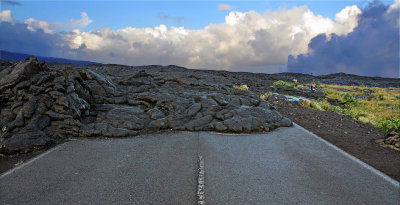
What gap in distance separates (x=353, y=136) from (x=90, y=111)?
10.6 m

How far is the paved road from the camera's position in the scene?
172 inches

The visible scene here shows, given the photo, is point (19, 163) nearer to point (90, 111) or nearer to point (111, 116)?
point (111, 116)

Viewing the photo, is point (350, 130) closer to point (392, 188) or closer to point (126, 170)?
point (392, 188)

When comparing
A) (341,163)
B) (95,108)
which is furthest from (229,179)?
(95,108)

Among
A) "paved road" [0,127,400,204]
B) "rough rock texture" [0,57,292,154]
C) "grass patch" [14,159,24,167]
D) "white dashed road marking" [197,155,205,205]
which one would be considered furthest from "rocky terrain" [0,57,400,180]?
"white dashed road marking" [197,155,205,205]

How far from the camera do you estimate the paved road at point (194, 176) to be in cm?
438

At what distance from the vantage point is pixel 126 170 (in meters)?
5.57

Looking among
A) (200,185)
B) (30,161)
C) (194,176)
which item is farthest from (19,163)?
(200,185)

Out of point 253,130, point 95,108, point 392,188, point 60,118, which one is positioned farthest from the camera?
point 95,108

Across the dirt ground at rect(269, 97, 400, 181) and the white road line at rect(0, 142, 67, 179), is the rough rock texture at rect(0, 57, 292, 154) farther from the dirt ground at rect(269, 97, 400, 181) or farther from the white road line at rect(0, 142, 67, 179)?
the dirt ground at rect(269, 97, 400, 181)

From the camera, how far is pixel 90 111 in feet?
33.3

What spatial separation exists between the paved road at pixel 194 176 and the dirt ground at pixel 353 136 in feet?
2.00

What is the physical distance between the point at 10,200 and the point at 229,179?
4.11 meters

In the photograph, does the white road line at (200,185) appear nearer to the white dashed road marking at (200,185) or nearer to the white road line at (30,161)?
the white dashed road marking at (200,185)
